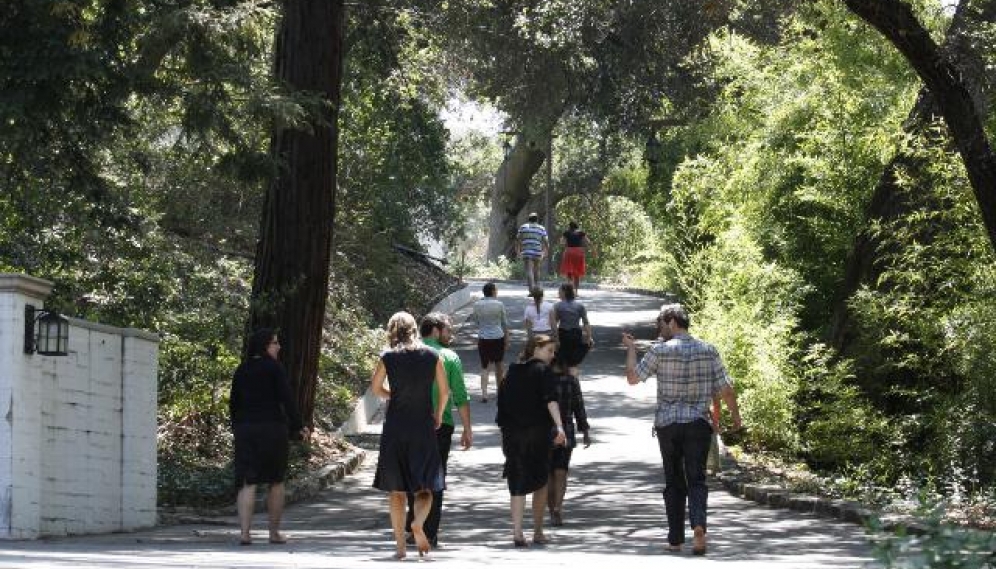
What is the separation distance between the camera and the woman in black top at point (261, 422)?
43.3 ft

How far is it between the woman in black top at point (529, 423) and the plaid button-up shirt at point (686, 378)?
0.80 m

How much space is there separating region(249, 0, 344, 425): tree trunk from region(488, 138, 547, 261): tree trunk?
41.1m

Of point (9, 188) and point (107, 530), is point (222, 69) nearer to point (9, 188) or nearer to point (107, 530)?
point (9, 188)

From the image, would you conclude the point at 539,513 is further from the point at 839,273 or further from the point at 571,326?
the point at 839,273

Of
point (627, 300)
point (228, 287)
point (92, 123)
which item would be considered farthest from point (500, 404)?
point (627, 300)

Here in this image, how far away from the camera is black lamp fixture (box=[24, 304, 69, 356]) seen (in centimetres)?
1233

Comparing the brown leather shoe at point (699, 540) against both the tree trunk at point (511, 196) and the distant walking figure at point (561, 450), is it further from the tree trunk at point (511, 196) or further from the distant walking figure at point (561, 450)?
the tree trunk at point (511, 196)

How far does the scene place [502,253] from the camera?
65.8 meters

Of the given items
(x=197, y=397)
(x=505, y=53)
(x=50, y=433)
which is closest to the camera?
(x=50, y=433)

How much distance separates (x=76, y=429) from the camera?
13.4m

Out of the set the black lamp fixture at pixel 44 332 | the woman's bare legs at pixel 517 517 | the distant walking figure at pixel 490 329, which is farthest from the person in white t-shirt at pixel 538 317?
the black lamp fixture at pixel 44 332

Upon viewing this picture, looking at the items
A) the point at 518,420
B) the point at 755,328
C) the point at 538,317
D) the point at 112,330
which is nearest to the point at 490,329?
the point at 538,317

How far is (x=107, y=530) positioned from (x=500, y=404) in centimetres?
338

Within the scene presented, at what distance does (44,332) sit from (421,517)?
3016 millimetres
